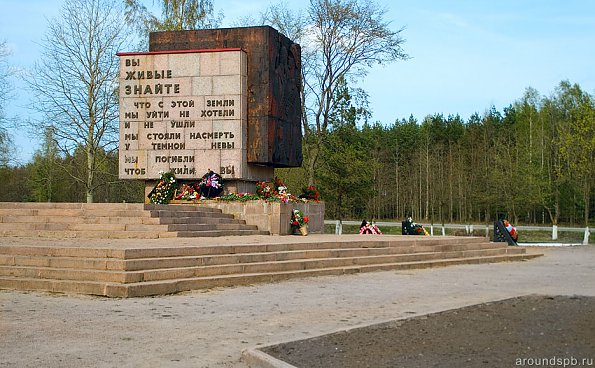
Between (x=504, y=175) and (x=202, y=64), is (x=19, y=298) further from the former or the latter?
(x=504, y=175)

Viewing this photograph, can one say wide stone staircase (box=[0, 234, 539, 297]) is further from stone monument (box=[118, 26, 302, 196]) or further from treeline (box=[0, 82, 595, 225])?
treeline (box=[0, 82, 595, 225])

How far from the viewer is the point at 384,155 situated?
72688mm

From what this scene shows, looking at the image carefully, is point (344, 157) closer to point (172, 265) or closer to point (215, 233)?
point (215, 233)

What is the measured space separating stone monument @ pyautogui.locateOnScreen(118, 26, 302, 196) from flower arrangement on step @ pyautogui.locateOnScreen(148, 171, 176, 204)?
511 millimetres

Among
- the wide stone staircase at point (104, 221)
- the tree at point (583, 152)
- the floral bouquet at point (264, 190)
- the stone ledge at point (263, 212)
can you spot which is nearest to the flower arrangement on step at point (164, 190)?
the stone ledge at point (263, 212)

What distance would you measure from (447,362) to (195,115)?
56.2 ft

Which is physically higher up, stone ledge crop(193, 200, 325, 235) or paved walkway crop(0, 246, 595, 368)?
stone ledge crop(193, 200, 325, 235)

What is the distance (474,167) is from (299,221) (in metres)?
42.3

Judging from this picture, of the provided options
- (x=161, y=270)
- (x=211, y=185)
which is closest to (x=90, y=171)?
(x=211, y=185)

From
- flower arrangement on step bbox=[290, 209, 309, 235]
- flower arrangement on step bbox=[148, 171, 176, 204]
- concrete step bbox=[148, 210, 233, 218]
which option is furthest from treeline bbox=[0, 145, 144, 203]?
flower arrangement on step bbox=[290, 209, 309, 235]

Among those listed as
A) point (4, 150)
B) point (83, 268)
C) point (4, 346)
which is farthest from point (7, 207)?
point (4, 150)

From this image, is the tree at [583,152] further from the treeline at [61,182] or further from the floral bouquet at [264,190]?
the treeline at [61,182]

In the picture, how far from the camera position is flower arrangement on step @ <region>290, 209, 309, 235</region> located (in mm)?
20922

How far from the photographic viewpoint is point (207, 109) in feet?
73.2
